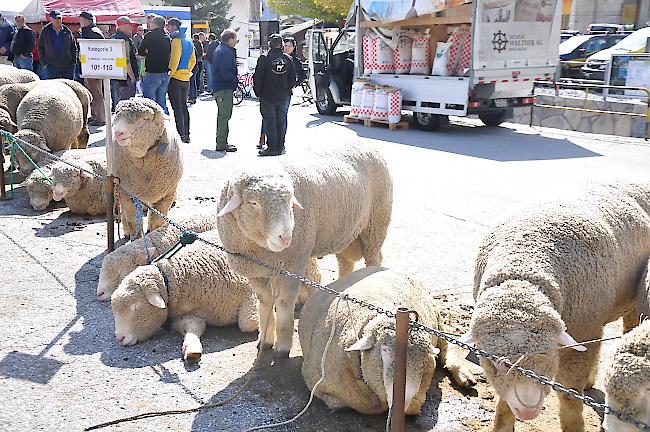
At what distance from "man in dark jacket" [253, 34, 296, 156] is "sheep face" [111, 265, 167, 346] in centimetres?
575

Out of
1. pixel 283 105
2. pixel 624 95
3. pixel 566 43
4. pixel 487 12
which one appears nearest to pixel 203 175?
pixel 283 105

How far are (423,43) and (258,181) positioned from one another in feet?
36.8

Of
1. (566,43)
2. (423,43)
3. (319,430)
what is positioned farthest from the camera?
(566,43)

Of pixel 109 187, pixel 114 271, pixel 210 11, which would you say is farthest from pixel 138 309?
pixel 210 11

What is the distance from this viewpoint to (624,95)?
15.9m

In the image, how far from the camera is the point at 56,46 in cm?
1148

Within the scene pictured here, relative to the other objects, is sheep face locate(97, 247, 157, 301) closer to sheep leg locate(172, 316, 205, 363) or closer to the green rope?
the green rope

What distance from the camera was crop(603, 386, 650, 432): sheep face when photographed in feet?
7.75

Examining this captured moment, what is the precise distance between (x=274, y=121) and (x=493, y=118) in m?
6.09

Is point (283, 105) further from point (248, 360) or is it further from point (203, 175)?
point (248, 360)

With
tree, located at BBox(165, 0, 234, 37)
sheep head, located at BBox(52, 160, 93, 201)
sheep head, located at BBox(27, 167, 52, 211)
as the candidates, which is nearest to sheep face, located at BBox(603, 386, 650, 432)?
sheep head, located at BBox(52, 160, 93, 201)

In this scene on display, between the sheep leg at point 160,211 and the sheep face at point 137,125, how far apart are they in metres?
0.61


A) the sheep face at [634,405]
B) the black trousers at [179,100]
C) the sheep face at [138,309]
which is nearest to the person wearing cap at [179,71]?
the black trousers at [179,100]

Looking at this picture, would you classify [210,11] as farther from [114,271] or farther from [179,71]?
[114,271]
